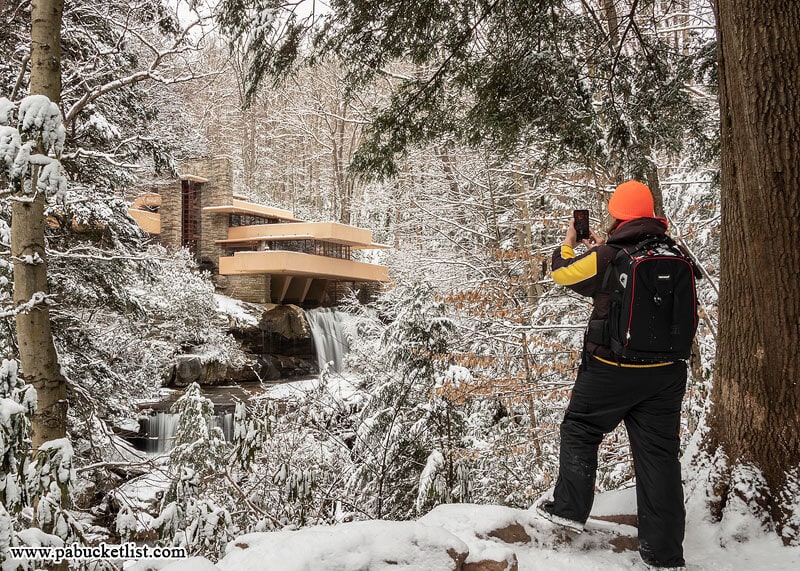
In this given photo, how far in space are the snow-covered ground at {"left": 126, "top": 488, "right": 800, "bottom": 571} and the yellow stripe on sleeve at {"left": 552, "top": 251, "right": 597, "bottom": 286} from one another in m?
1.14

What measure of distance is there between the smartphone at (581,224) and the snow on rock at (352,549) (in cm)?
152

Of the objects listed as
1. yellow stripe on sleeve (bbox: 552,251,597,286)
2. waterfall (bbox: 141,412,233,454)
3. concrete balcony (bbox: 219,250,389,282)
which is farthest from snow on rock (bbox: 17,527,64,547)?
concrete balcony (bbox: 219,250,389,282)

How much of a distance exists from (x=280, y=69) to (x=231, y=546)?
339 cm

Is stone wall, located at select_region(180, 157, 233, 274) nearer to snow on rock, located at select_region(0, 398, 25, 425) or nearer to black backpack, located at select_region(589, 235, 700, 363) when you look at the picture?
snow on rock, located at select_region(0, 398, 25, 425)

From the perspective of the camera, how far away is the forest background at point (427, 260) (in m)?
3.98

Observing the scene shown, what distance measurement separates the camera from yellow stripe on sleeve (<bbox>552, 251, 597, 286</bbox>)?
2424 mm

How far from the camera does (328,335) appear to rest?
19719 millimetres

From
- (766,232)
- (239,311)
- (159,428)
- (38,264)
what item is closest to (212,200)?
(239,311)

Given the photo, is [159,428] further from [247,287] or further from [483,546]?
[483,546]

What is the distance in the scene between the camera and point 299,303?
901 inches

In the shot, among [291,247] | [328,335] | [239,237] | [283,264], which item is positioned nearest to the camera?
[283,264]

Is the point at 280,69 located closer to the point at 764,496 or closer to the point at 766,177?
the point at 766,177

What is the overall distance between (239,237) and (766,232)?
66.2 feet

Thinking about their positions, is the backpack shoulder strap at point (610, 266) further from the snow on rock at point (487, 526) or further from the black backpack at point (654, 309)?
the snow on rock at point (487, 526)
